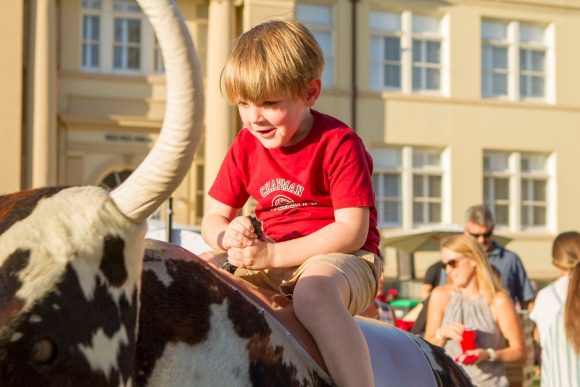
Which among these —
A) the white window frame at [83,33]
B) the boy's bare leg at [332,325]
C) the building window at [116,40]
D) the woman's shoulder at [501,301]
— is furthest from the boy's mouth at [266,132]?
the white window frame at [83,33]

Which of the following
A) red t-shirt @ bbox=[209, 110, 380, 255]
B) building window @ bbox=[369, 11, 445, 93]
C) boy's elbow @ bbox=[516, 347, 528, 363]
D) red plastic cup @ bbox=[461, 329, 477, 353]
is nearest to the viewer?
red t-shirt @ bbox=[209, 110, 380, 255]

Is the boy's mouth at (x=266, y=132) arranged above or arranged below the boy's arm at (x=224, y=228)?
above

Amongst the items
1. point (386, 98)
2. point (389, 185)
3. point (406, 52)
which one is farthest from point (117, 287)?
point (406, 52)

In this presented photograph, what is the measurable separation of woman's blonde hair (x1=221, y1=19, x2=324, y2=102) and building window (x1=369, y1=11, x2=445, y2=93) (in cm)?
2762

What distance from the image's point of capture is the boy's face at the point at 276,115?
257 cm

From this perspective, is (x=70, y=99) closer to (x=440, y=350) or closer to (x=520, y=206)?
(x=520, y=206)

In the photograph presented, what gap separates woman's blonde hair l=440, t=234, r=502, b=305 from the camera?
723 cm

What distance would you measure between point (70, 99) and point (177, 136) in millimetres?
26739

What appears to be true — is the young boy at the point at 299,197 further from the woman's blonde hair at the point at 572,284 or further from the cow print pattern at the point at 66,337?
the woman's blonde hair at the point at 572,284

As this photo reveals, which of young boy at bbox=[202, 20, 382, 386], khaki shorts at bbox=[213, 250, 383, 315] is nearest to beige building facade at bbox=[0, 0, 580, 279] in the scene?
young boy at bbox=[202, 20, 382, 386]

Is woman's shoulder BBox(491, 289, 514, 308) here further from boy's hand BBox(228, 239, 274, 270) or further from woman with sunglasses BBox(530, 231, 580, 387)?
boy's hand BBox(228, 239, 274, 270)

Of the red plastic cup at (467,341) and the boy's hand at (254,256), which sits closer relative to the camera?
the boy's hand at (254,256)

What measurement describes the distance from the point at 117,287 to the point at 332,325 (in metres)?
0.72

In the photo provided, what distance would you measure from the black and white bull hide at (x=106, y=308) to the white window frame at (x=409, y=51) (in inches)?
1107
